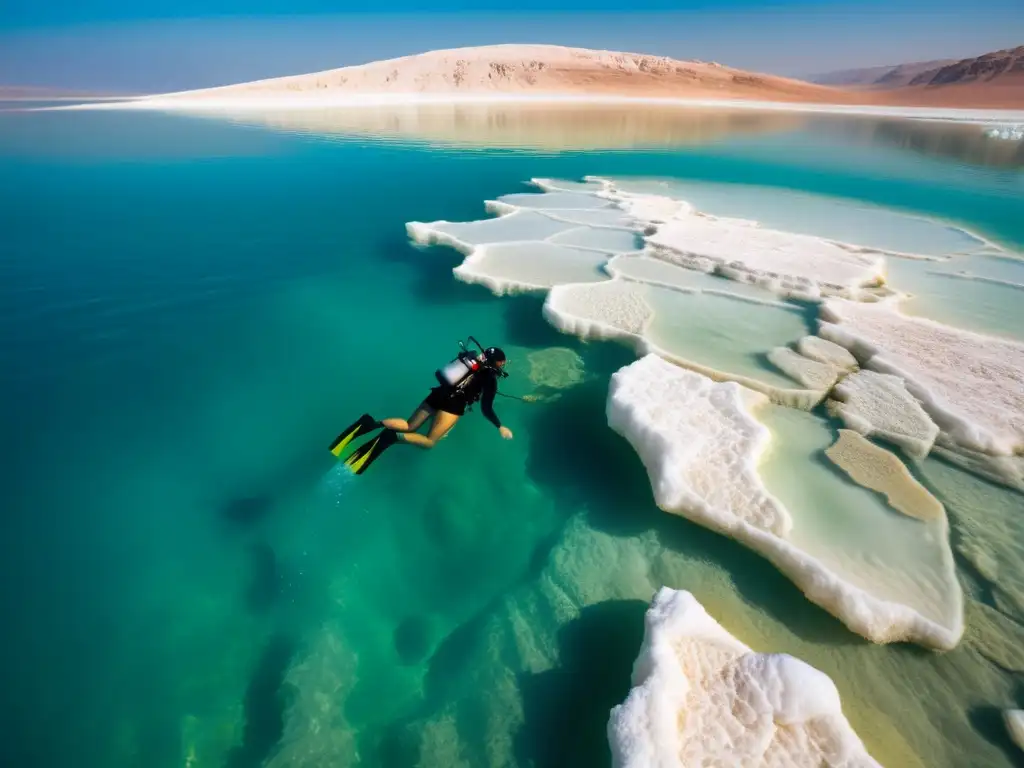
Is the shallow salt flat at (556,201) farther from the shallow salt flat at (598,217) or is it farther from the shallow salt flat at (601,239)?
the shallow salt flat at (601,239)

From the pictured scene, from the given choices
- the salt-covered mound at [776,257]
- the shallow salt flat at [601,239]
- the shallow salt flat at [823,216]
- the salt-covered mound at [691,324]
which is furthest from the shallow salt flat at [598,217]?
the salt-covered mound at [691,324]

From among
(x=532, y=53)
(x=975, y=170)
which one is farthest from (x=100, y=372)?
(x=532, y=53)

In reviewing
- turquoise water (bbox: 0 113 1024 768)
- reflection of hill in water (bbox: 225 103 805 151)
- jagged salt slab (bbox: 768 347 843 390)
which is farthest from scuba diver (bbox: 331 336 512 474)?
reflection of hill in water (bbox: 225 103 805 151)

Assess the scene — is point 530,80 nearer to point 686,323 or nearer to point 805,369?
point 686,323

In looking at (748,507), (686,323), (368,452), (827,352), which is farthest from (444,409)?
(827,352)

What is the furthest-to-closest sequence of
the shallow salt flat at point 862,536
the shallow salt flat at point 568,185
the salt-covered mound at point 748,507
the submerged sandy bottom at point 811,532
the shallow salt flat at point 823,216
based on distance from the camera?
the shallow salt flat at point 568,185 < the shallow salt flat at point 823,216 < the shallow salt flat at point 862,536 < the salt-covered mound at point 748,507 < the submerged sandy bottom at point 811,532
